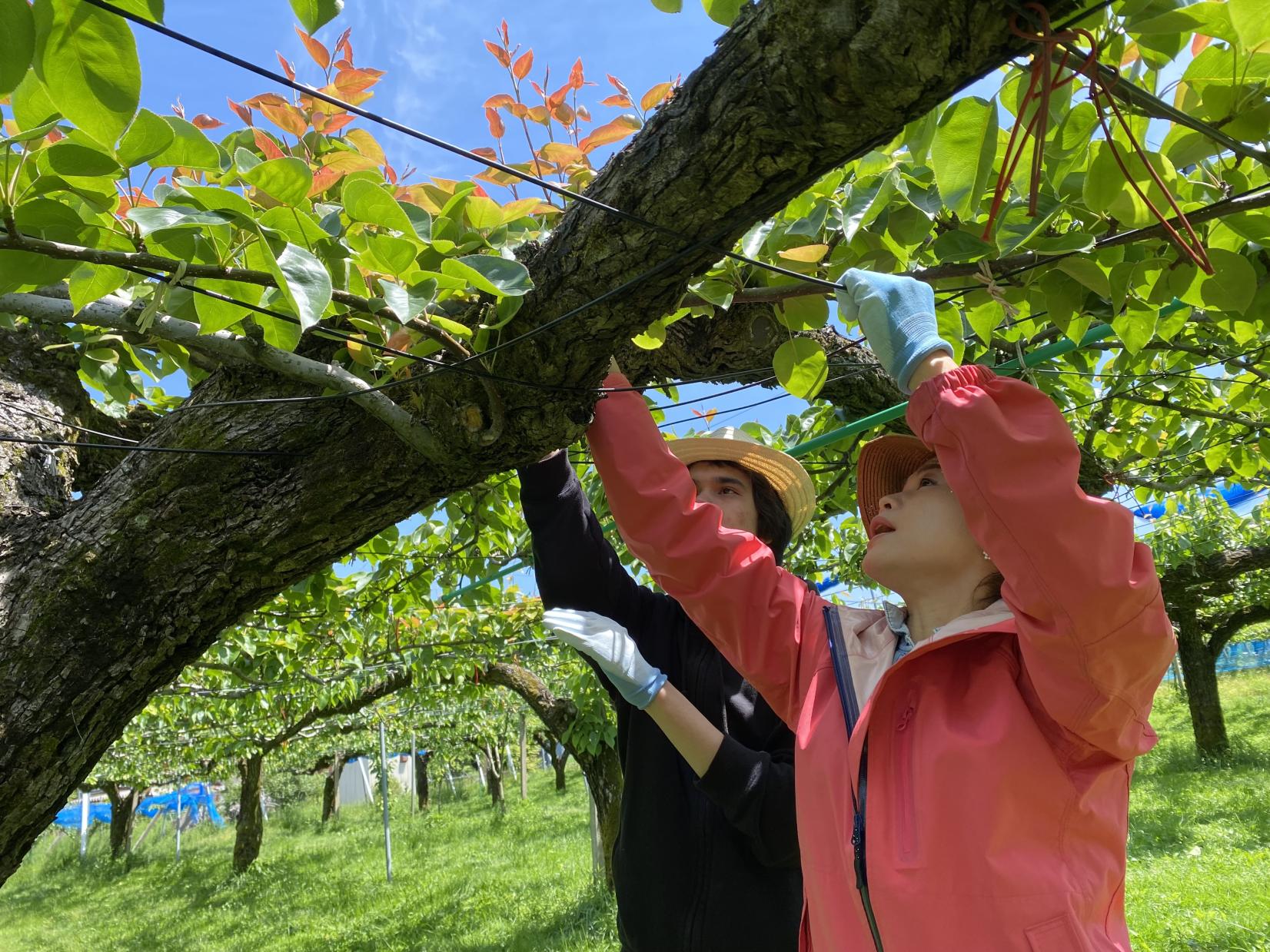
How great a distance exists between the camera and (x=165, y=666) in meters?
1.28

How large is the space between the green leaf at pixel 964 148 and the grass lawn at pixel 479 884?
3960 mm

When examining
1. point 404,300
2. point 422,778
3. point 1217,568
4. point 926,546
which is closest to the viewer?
point 404,300

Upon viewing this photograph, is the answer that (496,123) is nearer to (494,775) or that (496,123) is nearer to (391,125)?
(391,125)

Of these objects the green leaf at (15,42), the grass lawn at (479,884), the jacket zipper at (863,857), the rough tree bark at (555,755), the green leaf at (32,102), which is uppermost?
the green leaf at (32,102)

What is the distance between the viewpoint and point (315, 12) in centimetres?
71

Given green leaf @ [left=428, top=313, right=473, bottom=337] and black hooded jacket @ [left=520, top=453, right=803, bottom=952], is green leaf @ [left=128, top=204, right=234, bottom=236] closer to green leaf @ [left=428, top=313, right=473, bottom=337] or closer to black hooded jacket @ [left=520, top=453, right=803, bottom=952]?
green leaf @ [left=428, top=313, right=473, bottom=337]

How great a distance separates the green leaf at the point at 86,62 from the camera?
2.04ft

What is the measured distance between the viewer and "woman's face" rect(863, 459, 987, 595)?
115 centimetres

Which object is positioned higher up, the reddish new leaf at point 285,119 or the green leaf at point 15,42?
the reddish new leaf at point 285,119

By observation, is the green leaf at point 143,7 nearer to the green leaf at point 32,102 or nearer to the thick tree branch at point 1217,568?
the green leaf at point 32,102

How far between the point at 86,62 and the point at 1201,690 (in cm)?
1168

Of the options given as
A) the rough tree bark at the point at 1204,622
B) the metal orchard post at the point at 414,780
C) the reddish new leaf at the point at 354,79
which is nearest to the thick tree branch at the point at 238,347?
the reddish new leaf at the point at 354,79

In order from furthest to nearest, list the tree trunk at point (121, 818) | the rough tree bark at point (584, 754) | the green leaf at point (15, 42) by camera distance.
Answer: the tree trunk at point (121, 818), the rough tree bark at point (584, 754), the green leaf at point (15, 42)

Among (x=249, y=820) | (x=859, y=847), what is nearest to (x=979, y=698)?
(x=859, y=847)
